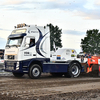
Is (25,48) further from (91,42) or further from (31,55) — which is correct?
(91,42)

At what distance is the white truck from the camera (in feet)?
54.0

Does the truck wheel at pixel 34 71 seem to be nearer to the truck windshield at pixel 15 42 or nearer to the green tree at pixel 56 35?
the truck windshield at pixel 15 42

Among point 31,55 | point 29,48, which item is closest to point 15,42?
point 29,48

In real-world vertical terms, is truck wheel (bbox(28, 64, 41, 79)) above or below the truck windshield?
below

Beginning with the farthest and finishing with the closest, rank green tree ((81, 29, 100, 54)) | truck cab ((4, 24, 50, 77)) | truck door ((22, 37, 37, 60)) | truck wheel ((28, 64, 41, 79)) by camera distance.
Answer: green tree ((81, 29, 100, 54))
truck wheel ((28, 64, 41, 79))
truck door ((22, 37, 37, 60))
truck cab ((4, 24, 50, 77))

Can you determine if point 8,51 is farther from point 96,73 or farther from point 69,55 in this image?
point 96,73

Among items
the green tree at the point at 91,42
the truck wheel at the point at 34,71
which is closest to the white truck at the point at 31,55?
the truck wheel at the point at 34,71

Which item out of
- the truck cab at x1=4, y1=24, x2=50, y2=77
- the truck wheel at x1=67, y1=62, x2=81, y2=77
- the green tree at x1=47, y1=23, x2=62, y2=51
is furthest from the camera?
the green tree at x1=47, y1=23, x2=62, y2=51

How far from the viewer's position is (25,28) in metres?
16.9

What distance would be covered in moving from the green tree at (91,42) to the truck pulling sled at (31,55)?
1799 inches

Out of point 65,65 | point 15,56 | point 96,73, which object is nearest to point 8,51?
point 15,56

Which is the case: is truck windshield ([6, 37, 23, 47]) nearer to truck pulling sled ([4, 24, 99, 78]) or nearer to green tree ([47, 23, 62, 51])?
truck pulling sled ([4, 24, 99, 78])

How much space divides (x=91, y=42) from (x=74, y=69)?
49057 millimetres

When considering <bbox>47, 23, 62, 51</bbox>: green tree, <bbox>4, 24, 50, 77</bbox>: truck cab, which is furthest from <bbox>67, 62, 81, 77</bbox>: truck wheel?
<bbox>47, 23, 62, 51</bbox>: green tree
